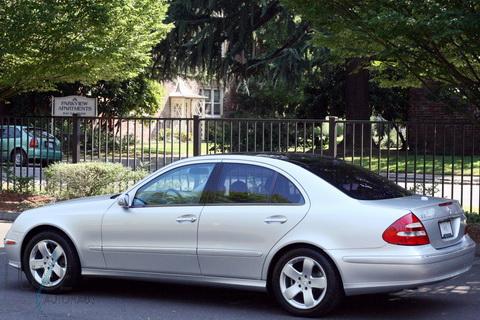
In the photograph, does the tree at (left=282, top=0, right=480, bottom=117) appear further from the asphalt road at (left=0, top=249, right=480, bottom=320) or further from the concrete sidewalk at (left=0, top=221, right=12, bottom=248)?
the concrete sidewalk at (left=0, top=221, right=12, bottom=248)

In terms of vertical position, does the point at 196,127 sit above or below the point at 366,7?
below

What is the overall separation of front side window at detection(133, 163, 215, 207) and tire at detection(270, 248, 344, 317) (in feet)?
3.79

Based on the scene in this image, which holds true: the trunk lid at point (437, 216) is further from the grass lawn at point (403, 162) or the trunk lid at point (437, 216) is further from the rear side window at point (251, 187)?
the grass lawn at point (403, 162)

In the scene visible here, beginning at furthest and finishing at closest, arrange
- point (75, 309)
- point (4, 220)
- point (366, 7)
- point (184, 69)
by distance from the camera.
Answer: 1. point (184, 69)
2. point (4, 220)
3. point (366, 7)
4. point (75, 309)

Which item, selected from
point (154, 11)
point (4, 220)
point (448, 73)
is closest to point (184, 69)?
point (154, 11)

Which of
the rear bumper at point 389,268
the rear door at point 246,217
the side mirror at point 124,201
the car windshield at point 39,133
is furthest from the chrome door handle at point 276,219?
the car windshield at point 39,133

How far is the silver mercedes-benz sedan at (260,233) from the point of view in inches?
228

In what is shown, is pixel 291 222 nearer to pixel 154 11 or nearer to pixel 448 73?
pixel 448 73

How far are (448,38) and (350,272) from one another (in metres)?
4.44

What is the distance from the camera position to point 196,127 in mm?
13523

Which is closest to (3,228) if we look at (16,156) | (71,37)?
(71,37)

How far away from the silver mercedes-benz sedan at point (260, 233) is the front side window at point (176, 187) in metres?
0.01

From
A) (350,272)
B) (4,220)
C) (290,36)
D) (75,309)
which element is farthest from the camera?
(290,36)

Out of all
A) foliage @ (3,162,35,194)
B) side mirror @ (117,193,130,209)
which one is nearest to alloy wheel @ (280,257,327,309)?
side mirror @ (117,193,130,209)
